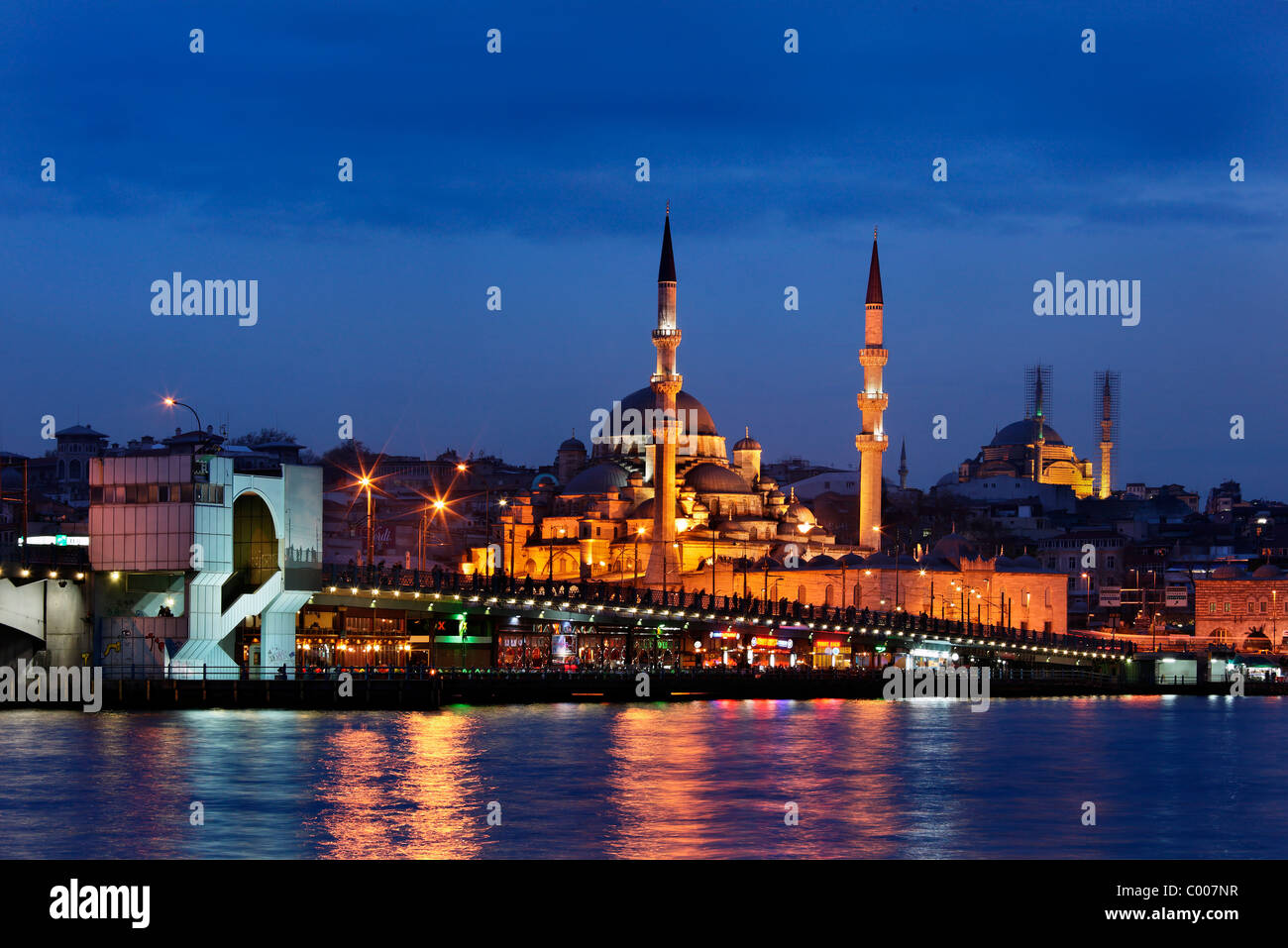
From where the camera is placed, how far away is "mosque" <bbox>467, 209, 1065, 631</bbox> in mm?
110875

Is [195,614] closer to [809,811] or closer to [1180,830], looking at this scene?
[809,811]

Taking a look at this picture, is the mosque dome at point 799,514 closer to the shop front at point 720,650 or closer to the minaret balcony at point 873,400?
the minaret balcony at point 873,400

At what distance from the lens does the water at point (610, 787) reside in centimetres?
3266

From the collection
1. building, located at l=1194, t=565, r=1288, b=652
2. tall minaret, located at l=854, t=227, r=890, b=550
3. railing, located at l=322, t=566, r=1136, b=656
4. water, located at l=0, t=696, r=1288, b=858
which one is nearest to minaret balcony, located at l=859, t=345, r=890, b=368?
tall minaret, located at l=854, t=227, r=890, b=550

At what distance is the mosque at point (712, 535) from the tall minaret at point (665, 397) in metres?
0.08

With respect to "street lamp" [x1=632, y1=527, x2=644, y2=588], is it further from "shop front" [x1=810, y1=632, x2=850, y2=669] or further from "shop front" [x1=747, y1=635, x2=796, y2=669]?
"shop front" [x1=810, y1=632, x2=850, y2=669]

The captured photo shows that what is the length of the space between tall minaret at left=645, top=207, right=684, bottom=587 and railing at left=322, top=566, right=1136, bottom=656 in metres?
4.71

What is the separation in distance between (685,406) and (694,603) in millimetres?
51105

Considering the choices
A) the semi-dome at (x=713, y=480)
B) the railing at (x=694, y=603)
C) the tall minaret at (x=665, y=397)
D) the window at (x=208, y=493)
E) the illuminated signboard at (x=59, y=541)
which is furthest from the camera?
the semi-dome at (x=713, y=480)

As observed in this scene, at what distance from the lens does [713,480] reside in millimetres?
131375

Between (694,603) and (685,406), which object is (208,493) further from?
(685,406)

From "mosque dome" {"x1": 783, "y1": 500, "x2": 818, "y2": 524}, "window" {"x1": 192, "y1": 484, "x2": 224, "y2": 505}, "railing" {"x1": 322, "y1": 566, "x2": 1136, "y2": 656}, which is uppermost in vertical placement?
"mosque dome" {"x1": 783, "y1": 500, "x2": 818, "y2": 524}

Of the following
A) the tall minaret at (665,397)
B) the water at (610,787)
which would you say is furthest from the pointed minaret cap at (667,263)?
the water at (610,787)
